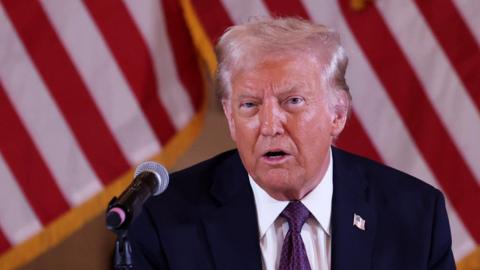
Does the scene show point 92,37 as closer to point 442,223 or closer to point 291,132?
point 291,132

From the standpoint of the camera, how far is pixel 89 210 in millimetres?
2797

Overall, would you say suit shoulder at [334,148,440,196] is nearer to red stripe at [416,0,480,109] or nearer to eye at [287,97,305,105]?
eye at [287,97,305,105]

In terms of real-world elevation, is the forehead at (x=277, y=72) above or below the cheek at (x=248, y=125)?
above

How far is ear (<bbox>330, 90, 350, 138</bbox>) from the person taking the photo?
194 cm

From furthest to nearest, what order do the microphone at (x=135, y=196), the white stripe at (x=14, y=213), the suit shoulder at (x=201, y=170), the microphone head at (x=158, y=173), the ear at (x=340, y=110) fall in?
the white stripe at (x=14, y=213)
the suit shoulder at (x=201, y=170)
the ear at (x=340, y=110)
the microphone head at (x=158, y=173)
the microphone at (x=135, y=196)

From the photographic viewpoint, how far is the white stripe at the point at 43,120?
278cm

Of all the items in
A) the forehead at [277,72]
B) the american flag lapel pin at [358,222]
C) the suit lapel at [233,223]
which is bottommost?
the american flag lapel pin at [358,222]

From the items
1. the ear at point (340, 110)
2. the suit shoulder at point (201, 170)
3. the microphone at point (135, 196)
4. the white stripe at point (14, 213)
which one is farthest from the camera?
the white stripe at point (14, 213)

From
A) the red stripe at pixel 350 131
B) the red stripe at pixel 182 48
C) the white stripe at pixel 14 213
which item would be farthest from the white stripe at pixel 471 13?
the white stripe at pixel 14 213

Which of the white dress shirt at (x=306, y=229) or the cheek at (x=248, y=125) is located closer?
the cheek at (x=248, y=125)

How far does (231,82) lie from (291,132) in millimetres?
180

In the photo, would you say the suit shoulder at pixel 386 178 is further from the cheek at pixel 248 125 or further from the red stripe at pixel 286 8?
the red stripe at pixel 286 8

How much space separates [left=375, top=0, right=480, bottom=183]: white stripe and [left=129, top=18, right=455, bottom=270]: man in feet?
2.37

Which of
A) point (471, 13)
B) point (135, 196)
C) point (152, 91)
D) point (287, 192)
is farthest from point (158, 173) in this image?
point (471, 13)
